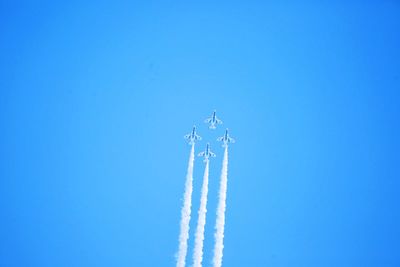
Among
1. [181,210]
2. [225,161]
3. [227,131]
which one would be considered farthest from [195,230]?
[227,131]

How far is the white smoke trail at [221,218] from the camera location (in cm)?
890

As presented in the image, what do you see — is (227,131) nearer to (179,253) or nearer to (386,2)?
(179,253)

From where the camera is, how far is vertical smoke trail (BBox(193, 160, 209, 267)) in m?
8.88

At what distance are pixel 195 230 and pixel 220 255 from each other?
90cm

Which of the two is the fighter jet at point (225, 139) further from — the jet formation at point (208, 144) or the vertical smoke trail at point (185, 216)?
the vertical smoke trail at point (185, 216)

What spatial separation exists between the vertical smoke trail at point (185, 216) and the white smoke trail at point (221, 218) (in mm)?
771

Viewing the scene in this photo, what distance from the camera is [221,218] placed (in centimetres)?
925

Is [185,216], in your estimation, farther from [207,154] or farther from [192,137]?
[192,137]

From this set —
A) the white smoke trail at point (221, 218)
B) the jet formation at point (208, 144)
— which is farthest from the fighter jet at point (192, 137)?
the white smoke trail at point (221, 218)

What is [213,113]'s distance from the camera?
31.5 feet

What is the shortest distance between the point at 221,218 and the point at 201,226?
22.3 inches

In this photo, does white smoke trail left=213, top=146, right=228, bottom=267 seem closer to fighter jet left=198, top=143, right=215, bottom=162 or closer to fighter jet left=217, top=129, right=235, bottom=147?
fighter jet left=217, top=129, right=235, bottom=147

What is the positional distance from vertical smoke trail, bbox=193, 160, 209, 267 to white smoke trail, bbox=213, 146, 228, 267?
1.20 ft

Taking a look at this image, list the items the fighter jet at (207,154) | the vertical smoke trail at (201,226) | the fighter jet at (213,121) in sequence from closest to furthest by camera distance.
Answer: the vertical smoke trail at (201,226), the fighter jet at (207,154), the fighter jet at (213,121)
